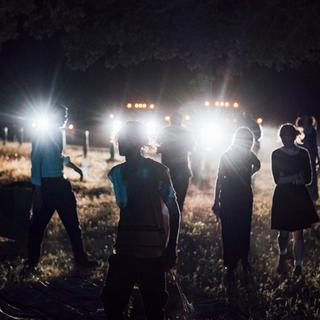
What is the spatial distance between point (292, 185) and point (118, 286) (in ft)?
11.9

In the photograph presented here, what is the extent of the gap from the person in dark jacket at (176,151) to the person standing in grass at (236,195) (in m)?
1.74

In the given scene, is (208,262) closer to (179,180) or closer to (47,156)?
(179,180)

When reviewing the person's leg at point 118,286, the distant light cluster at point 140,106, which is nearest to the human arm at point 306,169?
the person's leg at point 118,286

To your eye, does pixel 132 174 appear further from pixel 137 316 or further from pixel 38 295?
pixel 38 295

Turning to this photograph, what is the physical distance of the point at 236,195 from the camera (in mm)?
7109

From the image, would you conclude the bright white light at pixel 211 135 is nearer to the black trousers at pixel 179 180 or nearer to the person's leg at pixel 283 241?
the black trousers at pixel 179 180

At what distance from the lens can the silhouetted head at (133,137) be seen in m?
4.26

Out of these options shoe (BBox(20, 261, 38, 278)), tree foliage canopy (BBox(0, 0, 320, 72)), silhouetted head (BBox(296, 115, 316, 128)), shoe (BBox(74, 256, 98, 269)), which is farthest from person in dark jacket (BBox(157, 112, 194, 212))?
silhouetted head (BBox(296, 115, 316, 128))

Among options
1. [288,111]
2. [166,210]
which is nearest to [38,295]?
[166,210]

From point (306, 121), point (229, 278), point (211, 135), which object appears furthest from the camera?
point (211, 135)

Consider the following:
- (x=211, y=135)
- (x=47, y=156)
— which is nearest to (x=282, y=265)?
(x=47, y=156)

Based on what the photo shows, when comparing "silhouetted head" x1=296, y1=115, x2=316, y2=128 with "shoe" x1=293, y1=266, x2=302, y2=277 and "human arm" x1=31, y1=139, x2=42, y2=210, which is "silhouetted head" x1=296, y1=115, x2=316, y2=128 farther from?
"human arm" x1=31, y1=139, x2=42, y2=210

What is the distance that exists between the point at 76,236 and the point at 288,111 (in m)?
43.1

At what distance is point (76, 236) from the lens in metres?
7.48
